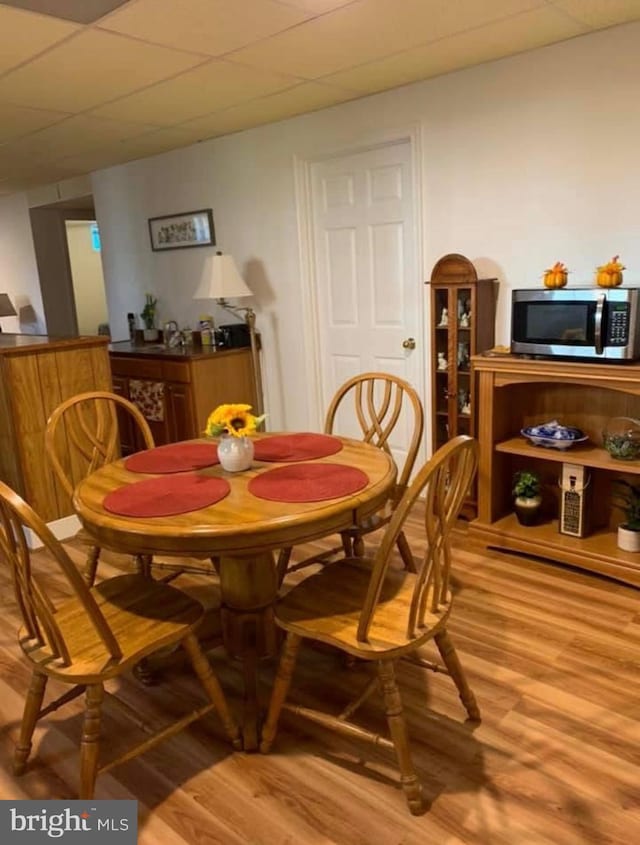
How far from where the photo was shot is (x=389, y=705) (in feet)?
5.37

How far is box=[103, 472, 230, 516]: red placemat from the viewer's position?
5.93 ft

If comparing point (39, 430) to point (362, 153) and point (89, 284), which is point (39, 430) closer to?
point (362, 153)

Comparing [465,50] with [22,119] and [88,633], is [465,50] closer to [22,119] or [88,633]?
[22,119]

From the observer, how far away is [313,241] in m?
4.02

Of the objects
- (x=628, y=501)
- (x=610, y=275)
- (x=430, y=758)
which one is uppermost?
(x=610, y=275)

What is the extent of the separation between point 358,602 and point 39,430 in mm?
2243

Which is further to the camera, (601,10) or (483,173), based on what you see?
(483,173)

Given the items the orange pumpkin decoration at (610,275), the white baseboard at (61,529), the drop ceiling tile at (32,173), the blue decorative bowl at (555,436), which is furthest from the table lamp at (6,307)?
the orange pumpkin decoration at (610,275)

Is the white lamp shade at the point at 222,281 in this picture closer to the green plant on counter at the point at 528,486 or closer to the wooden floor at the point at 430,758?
the green plant on counter at the point at 528,486

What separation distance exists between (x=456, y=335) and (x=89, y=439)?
1.81 meters

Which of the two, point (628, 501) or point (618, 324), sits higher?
point (618, 324)

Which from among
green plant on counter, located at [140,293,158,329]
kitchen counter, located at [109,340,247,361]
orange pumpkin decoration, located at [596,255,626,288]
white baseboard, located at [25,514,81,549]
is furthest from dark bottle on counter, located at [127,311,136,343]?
orange pumpkin decoration, located at [596,255,626,288]

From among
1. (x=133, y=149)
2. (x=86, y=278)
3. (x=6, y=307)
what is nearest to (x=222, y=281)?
(x=133, y=149)

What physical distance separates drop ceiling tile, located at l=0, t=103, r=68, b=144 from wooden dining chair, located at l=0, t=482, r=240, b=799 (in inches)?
106
